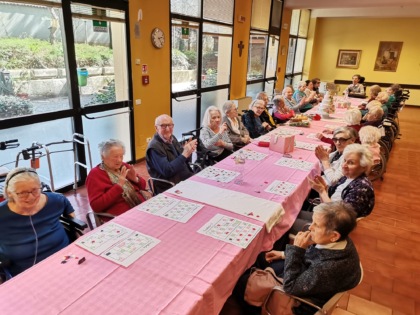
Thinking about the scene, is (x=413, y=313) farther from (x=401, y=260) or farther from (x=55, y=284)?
(x=55, y=284)

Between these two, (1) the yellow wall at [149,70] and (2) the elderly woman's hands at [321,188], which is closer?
(2) the elderly woman's hands at [321,188]

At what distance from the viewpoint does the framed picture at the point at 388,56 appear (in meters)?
10.6

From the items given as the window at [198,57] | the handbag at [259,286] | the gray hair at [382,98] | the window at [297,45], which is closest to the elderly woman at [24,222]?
the handbag at [259,286]

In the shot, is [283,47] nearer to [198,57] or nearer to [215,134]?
[198,57]

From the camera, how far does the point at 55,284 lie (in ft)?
4.24

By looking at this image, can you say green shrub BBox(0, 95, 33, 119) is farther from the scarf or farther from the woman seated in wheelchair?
the woman seated in wheelchair

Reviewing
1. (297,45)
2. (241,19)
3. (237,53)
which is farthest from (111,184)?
(297,45)

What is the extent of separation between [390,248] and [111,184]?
2.59m

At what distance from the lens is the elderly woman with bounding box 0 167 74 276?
1714mm

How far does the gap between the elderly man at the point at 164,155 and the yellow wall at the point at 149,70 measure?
1.87 m

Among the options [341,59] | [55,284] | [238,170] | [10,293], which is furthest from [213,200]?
[341,59]

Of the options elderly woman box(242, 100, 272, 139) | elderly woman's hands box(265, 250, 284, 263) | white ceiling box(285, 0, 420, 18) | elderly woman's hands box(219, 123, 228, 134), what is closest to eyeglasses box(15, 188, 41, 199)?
elderly woman's hands box(265, 250, 284, 263)

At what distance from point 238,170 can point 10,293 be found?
182cm

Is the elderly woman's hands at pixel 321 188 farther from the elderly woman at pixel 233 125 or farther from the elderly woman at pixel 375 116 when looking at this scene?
the elderly woman at pixel 375 116
